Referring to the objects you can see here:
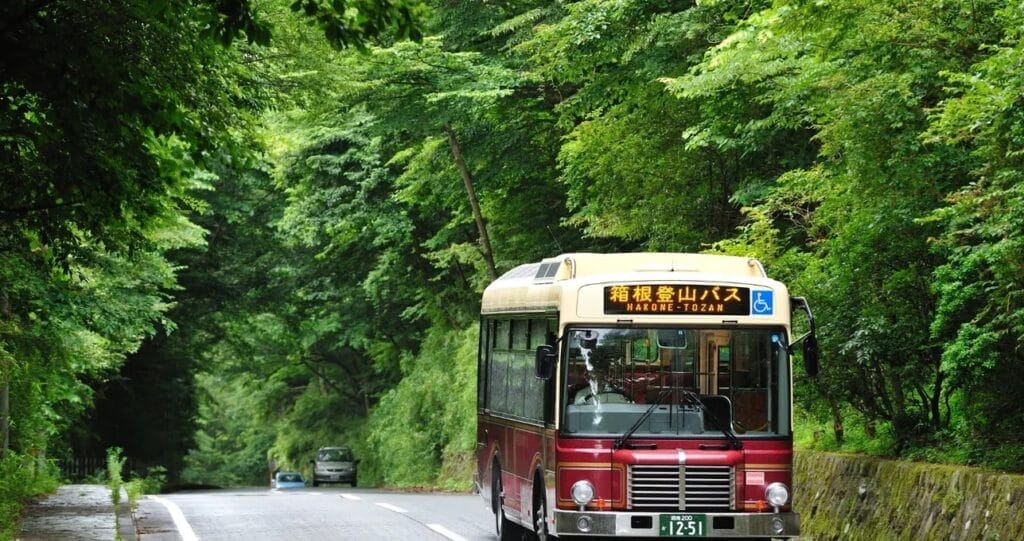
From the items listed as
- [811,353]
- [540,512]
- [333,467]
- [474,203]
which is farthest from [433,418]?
[811,353]

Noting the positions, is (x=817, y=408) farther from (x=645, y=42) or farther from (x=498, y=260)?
(x=498, y=260)

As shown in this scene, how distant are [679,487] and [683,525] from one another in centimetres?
34

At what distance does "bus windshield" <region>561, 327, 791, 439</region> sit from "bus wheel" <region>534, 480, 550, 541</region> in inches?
44.6

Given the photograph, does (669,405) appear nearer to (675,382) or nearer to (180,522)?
(675,382)

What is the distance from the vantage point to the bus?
1238 centimetres

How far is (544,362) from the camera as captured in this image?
12.3 metres

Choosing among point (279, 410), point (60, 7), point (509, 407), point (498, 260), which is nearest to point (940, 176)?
point (509, 407)

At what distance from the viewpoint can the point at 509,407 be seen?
15656 mm

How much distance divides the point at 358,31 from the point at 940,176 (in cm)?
682

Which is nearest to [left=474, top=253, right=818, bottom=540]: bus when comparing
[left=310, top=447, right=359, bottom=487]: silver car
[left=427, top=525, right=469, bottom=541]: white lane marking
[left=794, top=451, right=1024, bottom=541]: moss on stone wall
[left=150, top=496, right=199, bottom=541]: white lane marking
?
[left=794, top=451, right=1024, bottom=541]: moss on stone wall

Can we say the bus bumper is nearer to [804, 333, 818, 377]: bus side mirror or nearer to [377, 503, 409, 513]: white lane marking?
[804, 333, 818, 377]: bus side mirror

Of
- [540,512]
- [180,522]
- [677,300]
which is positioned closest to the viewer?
[677,300]

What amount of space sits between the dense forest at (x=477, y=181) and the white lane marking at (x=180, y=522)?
2.29 meters

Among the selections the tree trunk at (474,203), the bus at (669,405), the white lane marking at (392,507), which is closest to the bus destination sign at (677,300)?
the bus at (669,405)
